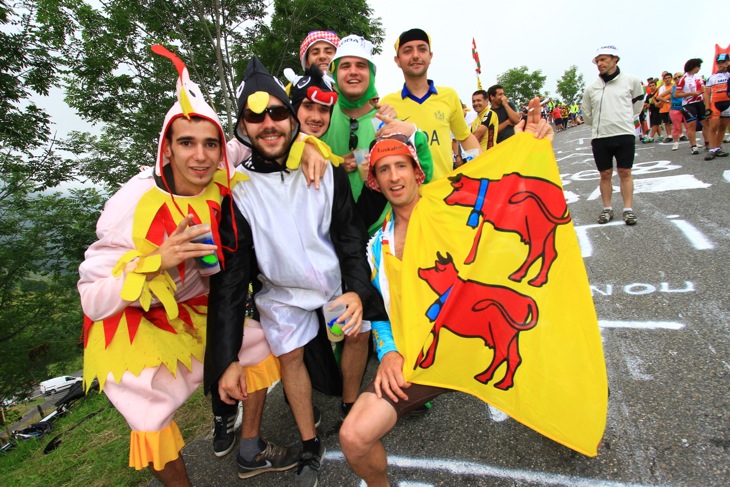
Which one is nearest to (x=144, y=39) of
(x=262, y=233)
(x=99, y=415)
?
(x=99, y=415)

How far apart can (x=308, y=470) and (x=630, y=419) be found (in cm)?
178

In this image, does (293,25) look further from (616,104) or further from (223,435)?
(223,435)

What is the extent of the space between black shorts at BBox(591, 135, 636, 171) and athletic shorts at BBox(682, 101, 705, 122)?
17.1 feet

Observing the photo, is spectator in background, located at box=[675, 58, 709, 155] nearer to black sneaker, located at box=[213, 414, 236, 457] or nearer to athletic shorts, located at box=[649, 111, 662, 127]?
athletic shorts, located at box=[649, 111, 662, 127]

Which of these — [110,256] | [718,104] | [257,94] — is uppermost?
[257,94]

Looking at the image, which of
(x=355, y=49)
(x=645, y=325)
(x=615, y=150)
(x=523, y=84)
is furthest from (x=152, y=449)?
(x=523, y=84)

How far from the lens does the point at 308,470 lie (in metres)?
2.16

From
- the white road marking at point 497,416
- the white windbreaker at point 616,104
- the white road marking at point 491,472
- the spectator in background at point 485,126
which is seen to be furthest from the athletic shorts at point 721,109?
the white road marking at point 491,472

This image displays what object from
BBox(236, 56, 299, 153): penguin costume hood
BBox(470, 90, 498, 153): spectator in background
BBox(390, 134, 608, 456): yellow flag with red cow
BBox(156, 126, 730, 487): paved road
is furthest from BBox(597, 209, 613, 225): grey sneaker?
BBox(236, 56, 299, 153): penguin costume hood

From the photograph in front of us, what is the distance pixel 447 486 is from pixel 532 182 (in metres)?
1.61

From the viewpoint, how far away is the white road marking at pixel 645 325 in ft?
8.95

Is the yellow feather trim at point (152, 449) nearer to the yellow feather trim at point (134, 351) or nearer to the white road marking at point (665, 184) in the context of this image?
the yellow feather trim at point (134, 351)

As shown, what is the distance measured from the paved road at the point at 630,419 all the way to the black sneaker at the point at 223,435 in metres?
0.05

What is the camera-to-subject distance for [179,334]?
2.17m
